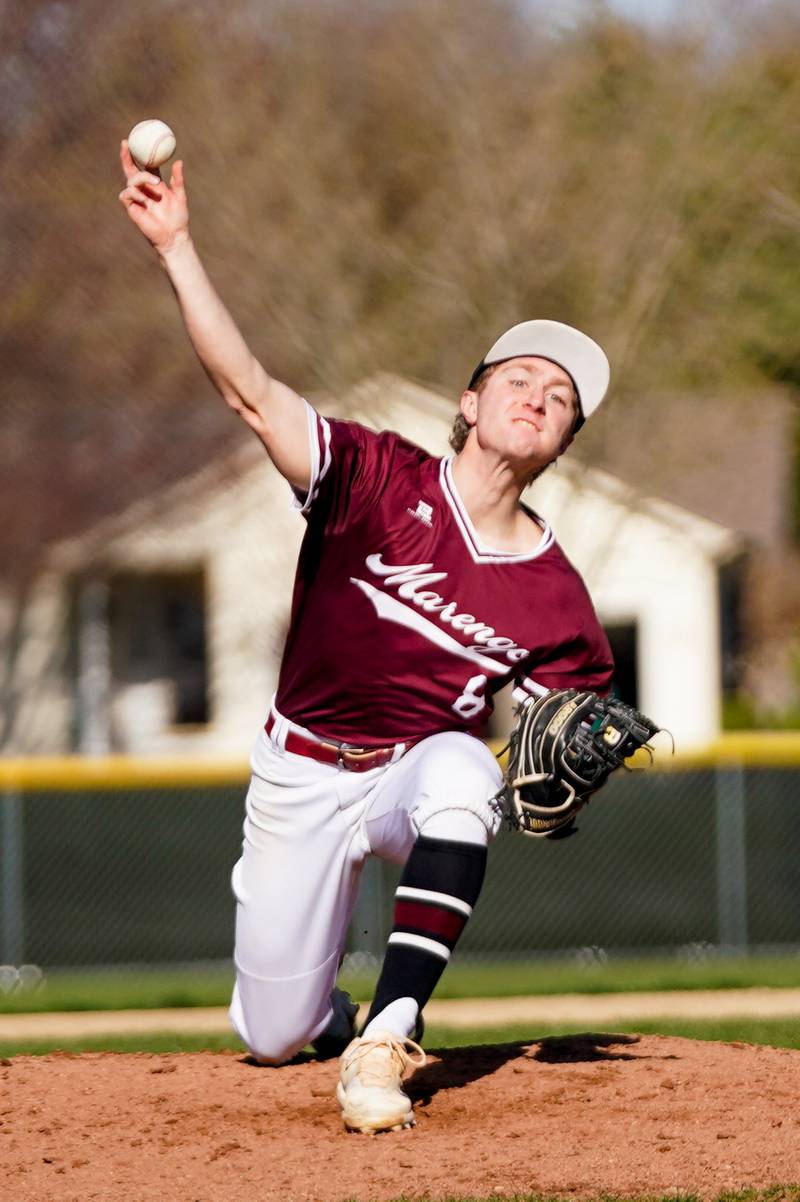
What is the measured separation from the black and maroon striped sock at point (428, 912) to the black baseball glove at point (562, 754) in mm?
178

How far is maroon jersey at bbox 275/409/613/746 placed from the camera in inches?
181

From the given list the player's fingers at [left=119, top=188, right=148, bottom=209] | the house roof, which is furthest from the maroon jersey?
the house roof

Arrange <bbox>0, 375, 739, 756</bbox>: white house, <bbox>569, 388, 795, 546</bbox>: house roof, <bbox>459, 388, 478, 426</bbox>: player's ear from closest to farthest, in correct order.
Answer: <bbox>459, 388, 478, 426</bbox>: player's ear < <bbox>569, 388, 795, 546</bbox>: house roof < <bbox>0, 375, 739, 756</bbox>: white house

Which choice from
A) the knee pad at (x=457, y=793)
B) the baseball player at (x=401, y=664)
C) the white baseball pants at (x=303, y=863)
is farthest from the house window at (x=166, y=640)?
the knee pad at (x=457, y=793)

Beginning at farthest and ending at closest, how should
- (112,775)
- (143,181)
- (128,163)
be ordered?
(112,775)
(128,163)
(143,181)

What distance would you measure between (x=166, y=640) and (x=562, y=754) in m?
16.4

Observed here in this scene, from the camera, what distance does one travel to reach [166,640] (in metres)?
20.5

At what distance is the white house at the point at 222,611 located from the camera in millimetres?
15195

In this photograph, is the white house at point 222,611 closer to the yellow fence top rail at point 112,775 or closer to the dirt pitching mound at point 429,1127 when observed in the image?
the yellow fence top rail at point 112,775

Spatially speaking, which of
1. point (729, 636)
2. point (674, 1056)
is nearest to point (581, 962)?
point (674, 1056)

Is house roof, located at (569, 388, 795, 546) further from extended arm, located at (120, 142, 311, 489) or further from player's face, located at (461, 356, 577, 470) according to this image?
extended arm, located at (120, 142, 311, 489)

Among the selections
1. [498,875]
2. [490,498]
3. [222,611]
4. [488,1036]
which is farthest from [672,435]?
[490,498]

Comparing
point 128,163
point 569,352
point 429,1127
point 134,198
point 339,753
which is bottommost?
point 429,1127

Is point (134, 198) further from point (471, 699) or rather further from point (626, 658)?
point (626, 658)
